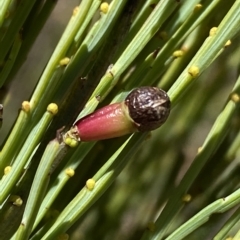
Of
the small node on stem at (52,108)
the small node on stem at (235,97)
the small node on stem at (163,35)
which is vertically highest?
the small node on stem at (163,35)

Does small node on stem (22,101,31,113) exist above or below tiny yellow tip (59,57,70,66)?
below

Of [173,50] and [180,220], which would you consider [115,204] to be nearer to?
[180,220]

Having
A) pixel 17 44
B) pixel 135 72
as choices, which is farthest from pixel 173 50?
pixel 17 44

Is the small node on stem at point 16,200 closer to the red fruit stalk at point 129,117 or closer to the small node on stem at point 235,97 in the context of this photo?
the red fruit stalk at point 129,117

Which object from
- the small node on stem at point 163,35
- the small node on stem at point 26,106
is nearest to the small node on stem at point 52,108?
the small node on stem at point 26,106

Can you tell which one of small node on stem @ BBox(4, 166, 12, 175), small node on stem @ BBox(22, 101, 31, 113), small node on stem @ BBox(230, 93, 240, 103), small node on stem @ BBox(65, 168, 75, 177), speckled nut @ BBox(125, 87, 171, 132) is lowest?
A: small node on stem @ BBox(4, 166, 12, 175)

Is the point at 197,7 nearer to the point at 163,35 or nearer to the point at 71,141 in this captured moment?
the point at 163,35

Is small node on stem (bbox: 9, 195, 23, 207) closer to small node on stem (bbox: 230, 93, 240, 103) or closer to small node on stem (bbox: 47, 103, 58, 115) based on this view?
small node on stem (bbox: 47, 103, 58, 115)

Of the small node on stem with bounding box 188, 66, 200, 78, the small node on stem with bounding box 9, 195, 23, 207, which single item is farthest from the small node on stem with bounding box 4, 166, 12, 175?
the small node on stem with bounding box 188, 66, 200, 78

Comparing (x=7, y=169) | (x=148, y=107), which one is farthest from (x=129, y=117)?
(x=7, y=169)
